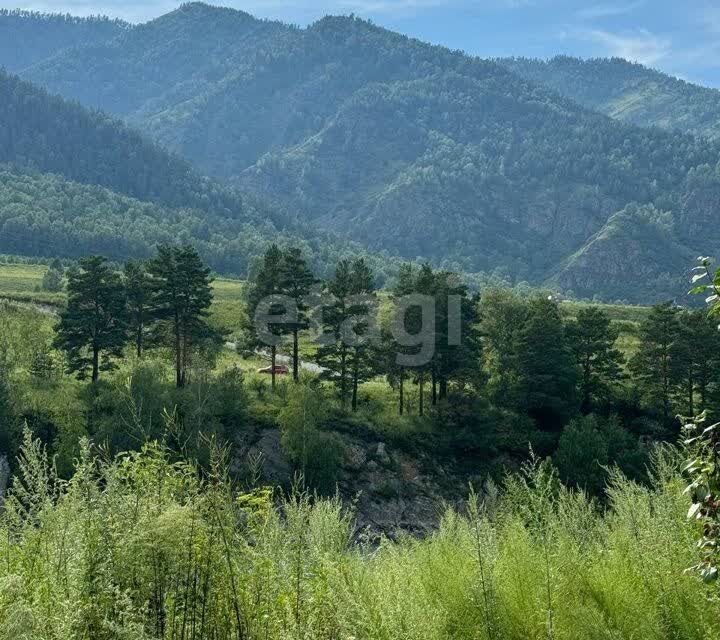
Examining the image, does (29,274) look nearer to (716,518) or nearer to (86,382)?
(86,382)

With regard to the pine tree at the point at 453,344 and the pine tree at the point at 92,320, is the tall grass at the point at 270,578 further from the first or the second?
the pine tree at the point at 453,344

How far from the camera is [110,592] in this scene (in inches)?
430

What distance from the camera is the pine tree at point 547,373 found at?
3201 inches

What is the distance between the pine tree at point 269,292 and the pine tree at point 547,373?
2418 centimetres

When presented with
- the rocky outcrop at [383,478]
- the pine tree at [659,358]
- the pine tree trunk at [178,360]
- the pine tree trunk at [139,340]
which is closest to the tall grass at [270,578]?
the rocky outcrop at [383,478]

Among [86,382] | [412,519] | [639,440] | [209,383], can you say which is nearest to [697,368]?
[639,440]

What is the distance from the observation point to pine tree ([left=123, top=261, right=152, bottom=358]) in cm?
8175

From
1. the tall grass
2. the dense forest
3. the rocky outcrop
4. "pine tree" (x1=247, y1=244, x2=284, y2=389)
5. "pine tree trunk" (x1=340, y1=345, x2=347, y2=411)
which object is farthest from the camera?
"pine tree" (x1=247, y1=244, x2=284, y2=389)

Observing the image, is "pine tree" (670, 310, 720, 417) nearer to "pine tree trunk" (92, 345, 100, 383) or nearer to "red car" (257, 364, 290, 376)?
"red car" (257, 364, 290, 376)

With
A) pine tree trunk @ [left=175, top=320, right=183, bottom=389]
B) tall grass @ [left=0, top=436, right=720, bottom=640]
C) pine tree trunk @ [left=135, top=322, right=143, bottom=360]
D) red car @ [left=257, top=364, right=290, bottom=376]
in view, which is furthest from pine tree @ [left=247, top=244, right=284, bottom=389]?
tall grass @ [left=0, top=436, right=720, bottom=640]

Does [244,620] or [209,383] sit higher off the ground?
[244,620]

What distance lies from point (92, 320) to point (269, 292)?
16.9 meters

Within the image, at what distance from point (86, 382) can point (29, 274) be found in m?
118

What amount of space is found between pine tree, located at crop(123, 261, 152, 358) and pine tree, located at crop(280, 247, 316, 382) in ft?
43.2
